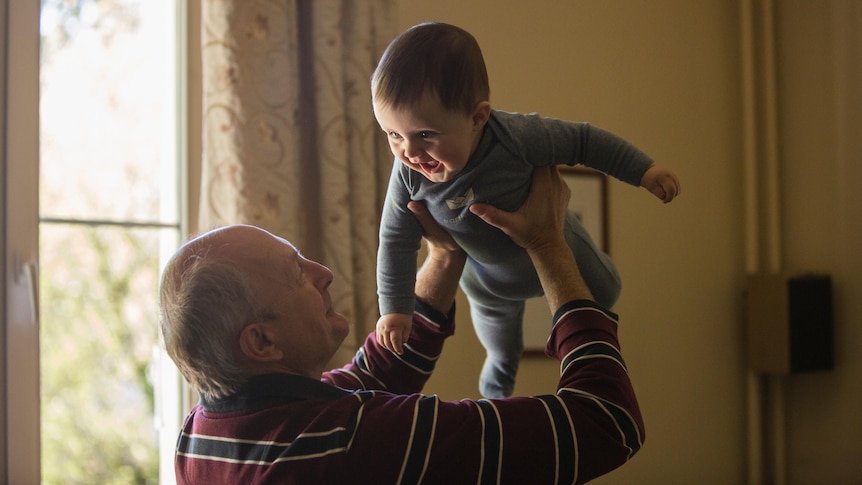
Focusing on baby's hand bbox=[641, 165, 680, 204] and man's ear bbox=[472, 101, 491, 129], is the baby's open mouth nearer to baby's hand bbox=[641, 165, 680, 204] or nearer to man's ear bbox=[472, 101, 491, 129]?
man's ear bbox=[472, 101, 491, 129]

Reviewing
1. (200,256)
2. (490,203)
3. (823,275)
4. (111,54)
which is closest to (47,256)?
(111,54)

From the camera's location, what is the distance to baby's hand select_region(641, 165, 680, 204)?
133 cm

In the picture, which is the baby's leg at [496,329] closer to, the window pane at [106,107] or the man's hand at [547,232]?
the man's hand at [547,232]

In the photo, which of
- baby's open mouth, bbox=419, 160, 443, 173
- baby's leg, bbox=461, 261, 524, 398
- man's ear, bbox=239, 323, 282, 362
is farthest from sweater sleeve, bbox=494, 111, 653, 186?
man's ear, bbox=239, 323, 282, 362

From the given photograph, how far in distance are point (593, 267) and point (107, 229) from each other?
1.73 m

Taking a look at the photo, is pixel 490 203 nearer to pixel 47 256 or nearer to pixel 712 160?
pixel 47 256

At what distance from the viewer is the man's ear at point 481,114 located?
4.34 ft

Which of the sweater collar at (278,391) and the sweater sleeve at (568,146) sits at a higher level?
→ the sweater sleeve at (568,146)

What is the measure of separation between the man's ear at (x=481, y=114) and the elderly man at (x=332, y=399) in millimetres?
138

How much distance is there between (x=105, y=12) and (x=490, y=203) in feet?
6.02

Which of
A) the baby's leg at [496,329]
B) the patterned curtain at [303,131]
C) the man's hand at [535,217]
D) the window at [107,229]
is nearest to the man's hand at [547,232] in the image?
the man's hand at [535,217]

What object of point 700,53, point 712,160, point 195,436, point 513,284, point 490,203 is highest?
point 700,53

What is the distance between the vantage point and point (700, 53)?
3.62 metres

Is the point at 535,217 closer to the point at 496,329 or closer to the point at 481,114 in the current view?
the point at 481,114
